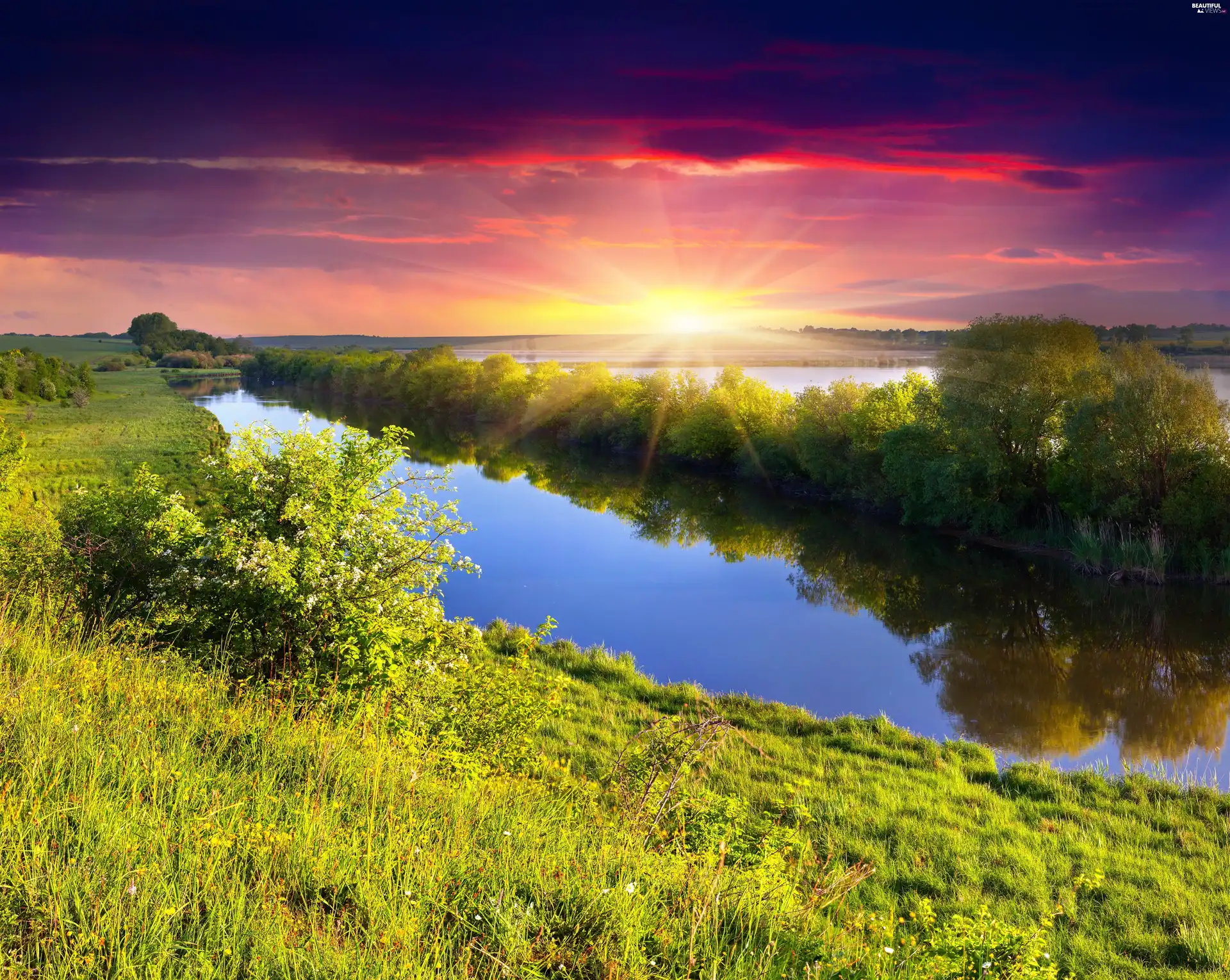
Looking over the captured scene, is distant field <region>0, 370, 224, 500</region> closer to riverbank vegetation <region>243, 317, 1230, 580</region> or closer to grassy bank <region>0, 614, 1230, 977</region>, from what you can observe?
grassy bank <region>0, 614, 1230, 977</region>

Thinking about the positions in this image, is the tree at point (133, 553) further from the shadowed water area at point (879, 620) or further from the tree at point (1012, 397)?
the tree at point (1012, 397)

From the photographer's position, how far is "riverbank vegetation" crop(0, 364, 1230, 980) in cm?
385

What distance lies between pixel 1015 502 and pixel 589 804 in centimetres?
2958

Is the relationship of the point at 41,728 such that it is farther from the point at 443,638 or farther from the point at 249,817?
the point at 443,638

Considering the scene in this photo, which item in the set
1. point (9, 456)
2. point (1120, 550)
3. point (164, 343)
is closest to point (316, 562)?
point (9, 456)

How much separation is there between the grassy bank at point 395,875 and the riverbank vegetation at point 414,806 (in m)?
0.03

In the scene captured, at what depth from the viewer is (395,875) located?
4.41m

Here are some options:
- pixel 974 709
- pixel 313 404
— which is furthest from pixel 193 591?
pixel 313 404

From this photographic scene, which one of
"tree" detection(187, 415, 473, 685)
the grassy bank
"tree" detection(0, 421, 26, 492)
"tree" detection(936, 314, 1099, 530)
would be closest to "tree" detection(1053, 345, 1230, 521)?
"tree" detection(936, 314, 1099, 530)

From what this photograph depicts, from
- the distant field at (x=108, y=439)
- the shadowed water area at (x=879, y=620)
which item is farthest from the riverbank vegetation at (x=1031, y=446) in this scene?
the distant field at (x=108, y=439)

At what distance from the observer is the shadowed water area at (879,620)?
1689 centimetres

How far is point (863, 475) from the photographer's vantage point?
126ft

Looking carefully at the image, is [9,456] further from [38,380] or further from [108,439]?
[38,380]

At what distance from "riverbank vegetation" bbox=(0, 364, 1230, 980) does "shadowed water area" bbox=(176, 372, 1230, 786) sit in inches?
152
